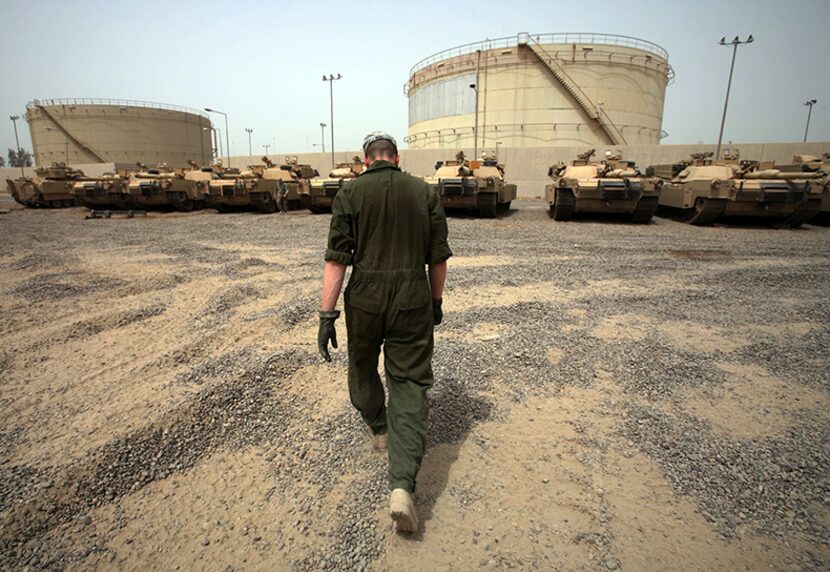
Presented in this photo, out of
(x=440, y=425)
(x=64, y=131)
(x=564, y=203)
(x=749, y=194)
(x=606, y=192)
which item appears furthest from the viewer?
(x=64, y=131)

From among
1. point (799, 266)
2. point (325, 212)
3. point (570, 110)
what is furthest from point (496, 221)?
point (570, 110)

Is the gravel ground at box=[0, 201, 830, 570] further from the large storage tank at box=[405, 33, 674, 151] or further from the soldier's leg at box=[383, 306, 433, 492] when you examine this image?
the large storage tank at box=[405, 33, 674, 151]

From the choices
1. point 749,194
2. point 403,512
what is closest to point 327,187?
point 749,194

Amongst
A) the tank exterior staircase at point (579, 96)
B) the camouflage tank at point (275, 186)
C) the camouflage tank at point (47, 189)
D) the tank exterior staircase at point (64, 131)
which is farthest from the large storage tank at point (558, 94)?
the tank exterior staircase at point (64, 131)

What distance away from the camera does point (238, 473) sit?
246 centimetres

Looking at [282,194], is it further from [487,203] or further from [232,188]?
[487,203]

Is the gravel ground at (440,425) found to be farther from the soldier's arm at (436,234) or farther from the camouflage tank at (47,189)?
the camouflage tank at (47,189)

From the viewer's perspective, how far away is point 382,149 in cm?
235

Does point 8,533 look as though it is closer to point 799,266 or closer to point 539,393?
point 539,393

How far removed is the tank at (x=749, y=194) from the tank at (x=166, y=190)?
1606 centimetres

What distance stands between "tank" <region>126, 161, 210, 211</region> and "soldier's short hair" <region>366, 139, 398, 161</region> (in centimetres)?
1680

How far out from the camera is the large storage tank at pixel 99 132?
39969mm

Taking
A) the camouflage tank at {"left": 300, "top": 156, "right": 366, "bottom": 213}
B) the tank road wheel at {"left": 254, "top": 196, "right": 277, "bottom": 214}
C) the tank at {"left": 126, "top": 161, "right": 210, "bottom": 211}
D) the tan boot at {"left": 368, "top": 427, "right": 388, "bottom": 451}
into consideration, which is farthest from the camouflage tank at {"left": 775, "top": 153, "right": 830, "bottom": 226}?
the tank at {"left": 126, "top": 161, "right": 210, "bottom": 211}

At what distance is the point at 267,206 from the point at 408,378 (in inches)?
625
